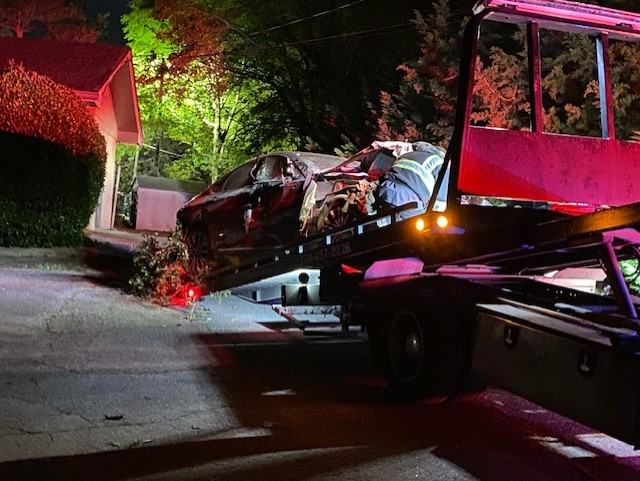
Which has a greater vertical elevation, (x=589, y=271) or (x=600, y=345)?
(x=589, y=271)

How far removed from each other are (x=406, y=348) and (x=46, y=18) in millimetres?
41691

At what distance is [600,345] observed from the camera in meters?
4.13

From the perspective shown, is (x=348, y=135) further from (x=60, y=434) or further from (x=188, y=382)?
(x=60, y=434)

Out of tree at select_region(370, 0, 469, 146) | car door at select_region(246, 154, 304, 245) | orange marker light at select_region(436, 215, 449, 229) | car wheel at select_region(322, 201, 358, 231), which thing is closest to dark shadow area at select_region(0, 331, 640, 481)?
orange marker light at select_region(436, 215, 449, 229)

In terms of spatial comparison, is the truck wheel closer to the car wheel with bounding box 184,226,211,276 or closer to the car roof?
the car roof

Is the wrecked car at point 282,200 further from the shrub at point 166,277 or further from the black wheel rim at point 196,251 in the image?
the shrub at point 166,277

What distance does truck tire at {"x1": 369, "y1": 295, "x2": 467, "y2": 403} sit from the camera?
18.7ft

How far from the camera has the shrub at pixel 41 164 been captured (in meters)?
15.7

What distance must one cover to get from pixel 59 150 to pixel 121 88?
9608mm

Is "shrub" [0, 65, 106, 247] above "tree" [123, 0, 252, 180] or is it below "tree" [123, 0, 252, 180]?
below

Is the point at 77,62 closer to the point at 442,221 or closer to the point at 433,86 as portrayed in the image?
the point at 433,86

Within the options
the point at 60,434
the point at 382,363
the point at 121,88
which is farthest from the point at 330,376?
the point at 121,88

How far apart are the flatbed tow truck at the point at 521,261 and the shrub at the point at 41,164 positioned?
10.7 metres

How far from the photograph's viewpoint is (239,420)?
18.8 ft
